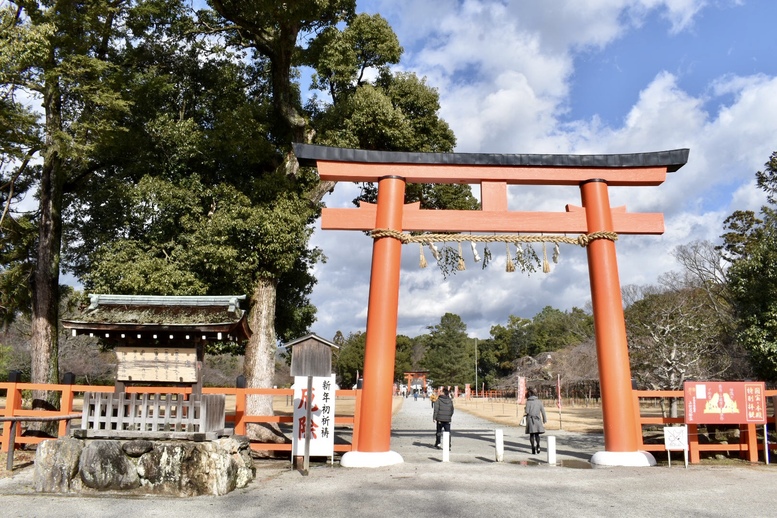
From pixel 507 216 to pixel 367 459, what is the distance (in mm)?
5004

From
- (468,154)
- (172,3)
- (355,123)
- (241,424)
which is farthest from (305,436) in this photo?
(172,3)

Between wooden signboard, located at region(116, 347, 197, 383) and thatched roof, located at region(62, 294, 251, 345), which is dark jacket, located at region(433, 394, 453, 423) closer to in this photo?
thatched roof, located at region(62, 294, 251, 345)

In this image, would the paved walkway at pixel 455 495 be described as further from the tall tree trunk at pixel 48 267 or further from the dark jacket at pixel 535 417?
the tall tree trunk at pixel 48 267

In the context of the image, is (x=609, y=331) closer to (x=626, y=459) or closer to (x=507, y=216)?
(x=626, y=459)

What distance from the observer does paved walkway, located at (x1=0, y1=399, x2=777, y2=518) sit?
19.4ft

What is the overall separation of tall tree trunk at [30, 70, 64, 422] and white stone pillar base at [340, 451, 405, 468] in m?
7.01

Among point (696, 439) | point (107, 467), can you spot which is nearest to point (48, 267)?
point (107, 467)

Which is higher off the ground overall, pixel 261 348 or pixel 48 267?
pixel 48 267

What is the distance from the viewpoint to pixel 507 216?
10109 millimetres

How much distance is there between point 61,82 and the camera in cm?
1180

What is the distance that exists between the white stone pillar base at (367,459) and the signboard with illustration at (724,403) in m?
5.17

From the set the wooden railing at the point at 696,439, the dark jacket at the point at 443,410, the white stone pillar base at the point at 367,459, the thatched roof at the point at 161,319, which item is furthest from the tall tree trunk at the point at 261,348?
the wooden railing at the point at 696,439

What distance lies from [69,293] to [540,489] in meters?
13.6

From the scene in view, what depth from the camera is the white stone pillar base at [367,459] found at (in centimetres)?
874
